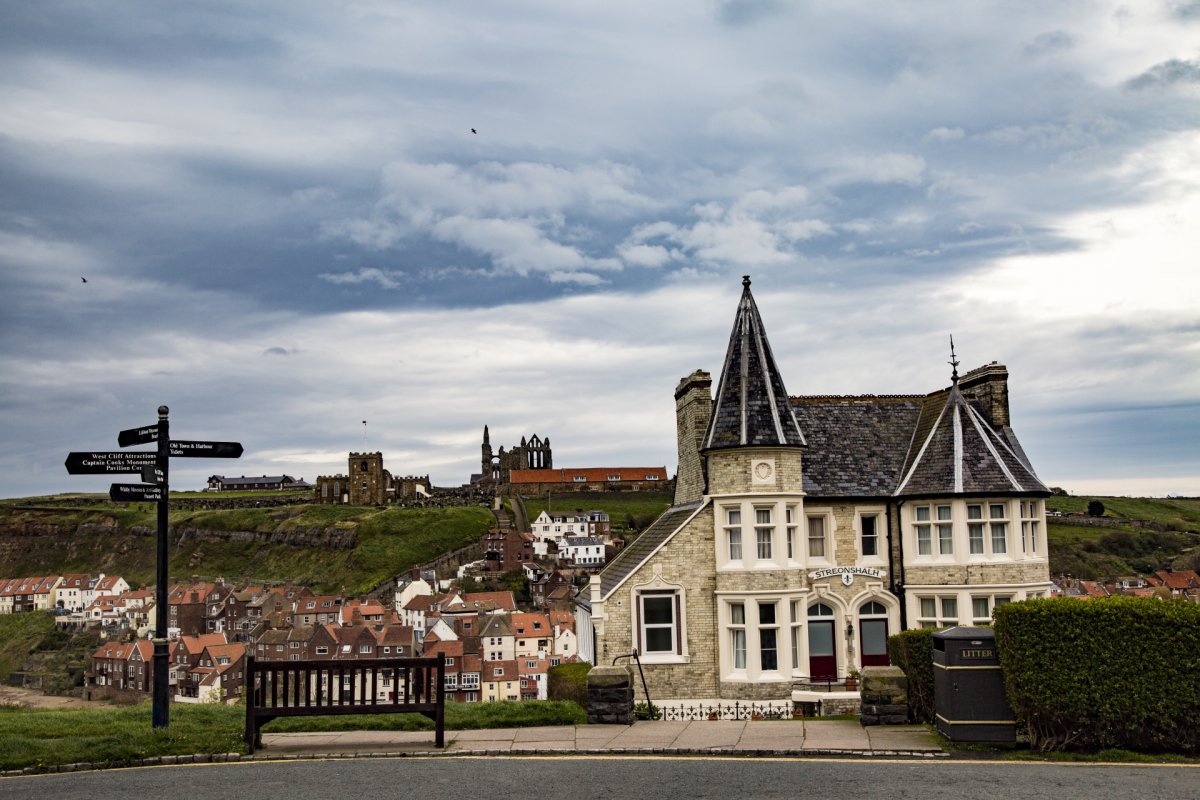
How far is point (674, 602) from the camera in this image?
25156mm

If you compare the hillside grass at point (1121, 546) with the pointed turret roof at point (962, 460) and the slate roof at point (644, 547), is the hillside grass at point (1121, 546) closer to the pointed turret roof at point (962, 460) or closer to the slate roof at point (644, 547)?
the pointed turret roof at point (962, 460)

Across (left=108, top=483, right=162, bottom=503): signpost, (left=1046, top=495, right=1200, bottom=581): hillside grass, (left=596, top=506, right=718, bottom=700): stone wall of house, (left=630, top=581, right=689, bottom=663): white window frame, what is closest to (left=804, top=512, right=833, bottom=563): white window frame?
(left=596, top=506, right=718, bottom=700): stone wall of house

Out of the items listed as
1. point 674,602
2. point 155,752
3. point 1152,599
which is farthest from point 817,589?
point 155,752

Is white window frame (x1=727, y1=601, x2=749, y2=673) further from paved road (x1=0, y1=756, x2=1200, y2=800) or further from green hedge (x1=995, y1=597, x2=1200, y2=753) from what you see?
paved road (x1=0, y1=756, x2=1200, y2=800)

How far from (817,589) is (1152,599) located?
1363cm

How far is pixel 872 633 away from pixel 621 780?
16968 mm

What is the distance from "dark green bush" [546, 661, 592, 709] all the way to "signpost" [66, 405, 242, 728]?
914 centimetres

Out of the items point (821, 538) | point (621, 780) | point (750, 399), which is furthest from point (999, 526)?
point (621, 780)

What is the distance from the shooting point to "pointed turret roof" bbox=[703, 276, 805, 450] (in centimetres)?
2544

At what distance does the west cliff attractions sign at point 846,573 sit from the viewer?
26344 millimetres

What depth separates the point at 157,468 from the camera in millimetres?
15883

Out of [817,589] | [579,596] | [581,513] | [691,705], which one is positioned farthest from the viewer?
[581,513]

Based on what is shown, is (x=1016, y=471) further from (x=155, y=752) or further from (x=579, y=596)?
(x=155, y=752)

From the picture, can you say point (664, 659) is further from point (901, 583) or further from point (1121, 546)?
point (1121, 546)
